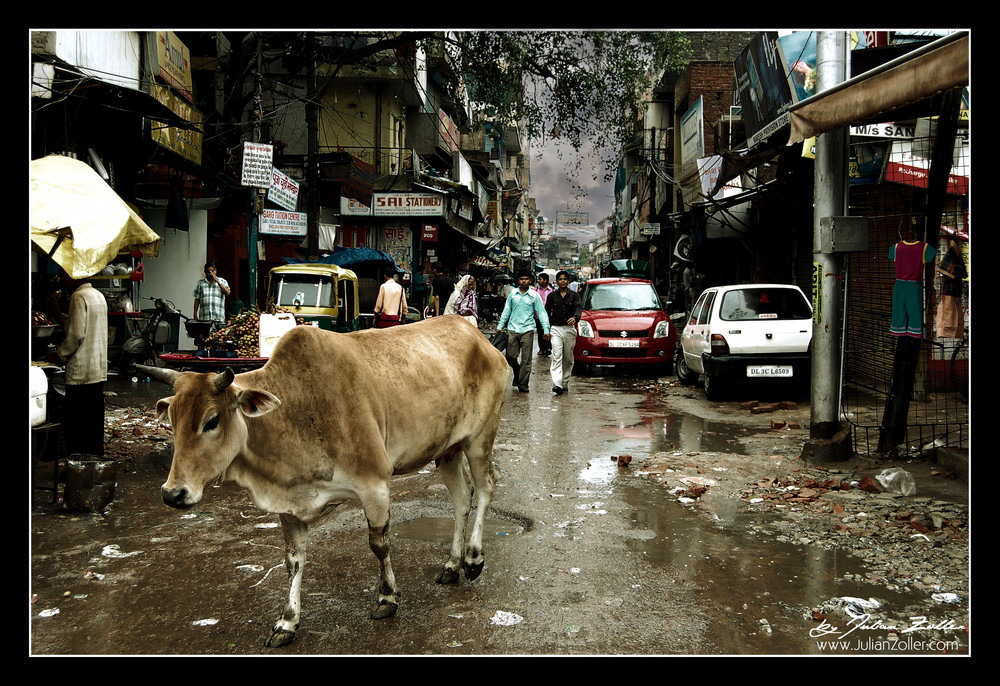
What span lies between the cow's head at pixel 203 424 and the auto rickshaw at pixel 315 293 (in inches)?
438

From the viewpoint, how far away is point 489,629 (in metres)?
3.91

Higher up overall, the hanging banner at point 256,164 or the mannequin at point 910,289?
the hanging banner at point 256,164

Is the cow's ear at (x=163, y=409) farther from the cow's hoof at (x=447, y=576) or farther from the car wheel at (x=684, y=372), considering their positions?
the car wheel at (x=684, y=372)

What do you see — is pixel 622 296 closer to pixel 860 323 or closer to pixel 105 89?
pixel 860 323

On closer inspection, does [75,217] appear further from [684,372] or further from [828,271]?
[684,372]

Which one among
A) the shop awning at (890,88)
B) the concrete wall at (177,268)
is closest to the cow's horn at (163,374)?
the shop awning at (890,88)

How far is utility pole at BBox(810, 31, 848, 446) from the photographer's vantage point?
24.8 ft

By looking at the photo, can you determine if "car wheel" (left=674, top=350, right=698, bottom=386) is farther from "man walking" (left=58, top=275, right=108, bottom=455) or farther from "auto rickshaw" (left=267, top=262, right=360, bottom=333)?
"man walking" (left=58, top=275, right=108, bottom=455)

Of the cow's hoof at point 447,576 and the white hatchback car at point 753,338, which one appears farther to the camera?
the white hatchback car at point 753,338

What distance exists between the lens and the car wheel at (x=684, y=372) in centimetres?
1367

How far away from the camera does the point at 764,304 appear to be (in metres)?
11.9

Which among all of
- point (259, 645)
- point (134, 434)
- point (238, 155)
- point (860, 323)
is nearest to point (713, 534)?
point (259, 645)

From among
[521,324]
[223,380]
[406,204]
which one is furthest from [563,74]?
[406,204]

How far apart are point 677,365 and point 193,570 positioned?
10.8 m
